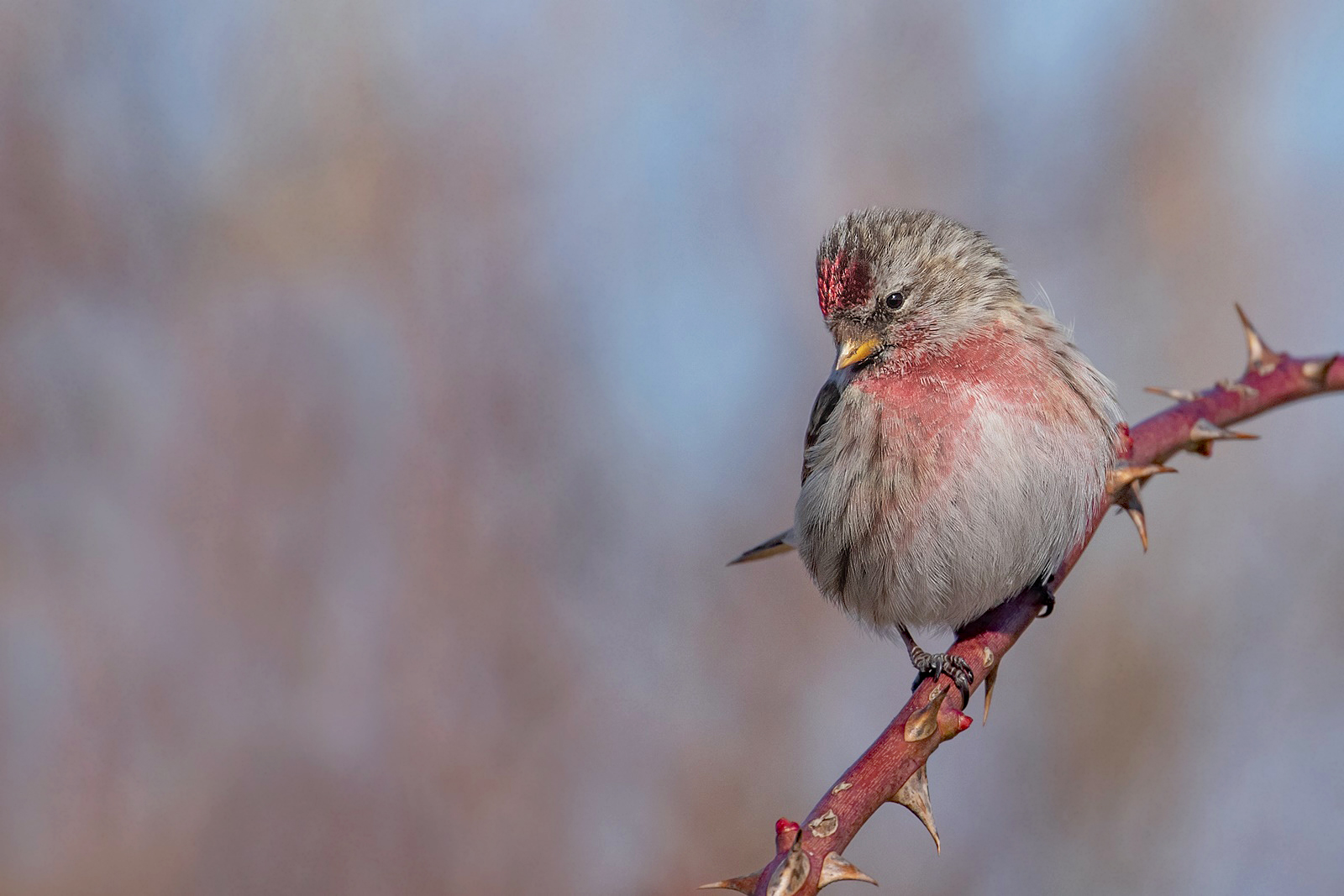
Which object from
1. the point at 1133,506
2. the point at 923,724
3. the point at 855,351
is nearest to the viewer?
the point at 923,724

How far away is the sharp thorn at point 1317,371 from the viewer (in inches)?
96.7

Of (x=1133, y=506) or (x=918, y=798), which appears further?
(x=1133, y=506)

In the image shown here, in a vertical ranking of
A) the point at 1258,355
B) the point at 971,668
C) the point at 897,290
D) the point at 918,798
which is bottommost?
the point at 918,798

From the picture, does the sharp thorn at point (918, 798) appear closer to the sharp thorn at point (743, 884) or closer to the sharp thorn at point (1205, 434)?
the sharp thorn at point (743, 884)

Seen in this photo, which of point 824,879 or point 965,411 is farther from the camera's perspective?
point 965,411

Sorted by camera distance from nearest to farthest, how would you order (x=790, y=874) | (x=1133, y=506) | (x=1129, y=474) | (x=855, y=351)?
(x=790, y=874)
(x=1129, y=474)
(x=1133, y=506)
(x=855, y=351)

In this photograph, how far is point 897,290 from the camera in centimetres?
360

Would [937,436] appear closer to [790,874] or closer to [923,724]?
[923,724]

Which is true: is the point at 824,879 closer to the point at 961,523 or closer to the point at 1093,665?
the point at 961,523

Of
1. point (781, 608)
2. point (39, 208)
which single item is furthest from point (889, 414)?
point (39, 208)

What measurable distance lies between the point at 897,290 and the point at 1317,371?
4.38 ft

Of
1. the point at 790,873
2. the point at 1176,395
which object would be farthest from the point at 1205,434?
the point at 790,873

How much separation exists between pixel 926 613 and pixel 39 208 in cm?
542

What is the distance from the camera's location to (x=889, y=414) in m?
3.38
